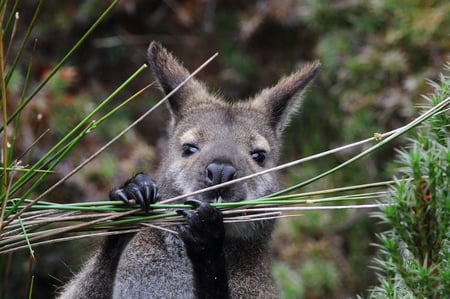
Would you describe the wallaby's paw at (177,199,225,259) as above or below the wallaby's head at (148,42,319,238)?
below

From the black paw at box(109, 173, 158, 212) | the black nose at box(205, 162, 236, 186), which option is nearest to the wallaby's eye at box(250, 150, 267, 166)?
the black nose at box(205, 162, 236, 186)

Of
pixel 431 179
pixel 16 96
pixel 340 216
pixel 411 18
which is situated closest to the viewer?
pixel 431 179

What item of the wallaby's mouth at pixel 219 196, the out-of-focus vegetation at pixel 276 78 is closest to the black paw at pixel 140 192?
the wallaby's mouth at pixel 219 196

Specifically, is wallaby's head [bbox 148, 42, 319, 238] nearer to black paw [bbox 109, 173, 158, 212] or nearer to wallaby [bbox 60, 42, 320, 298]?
wallaby [bbox 60, 42, 320, 298]

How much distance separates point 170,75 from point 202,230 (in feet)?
5.89

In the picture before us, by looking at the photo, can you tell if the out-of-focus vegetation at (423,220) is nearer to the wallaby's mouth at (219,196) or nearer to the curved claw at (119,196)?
the curved claw at (119,196)

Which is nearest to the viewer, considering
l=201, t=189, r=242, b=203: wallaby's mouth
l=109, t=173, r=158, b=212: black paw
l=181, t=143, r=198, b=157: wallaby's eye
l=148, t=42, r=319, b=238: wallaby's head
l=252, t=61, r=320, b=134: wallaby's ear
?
l=109, t=173, r=158, b=212: black paw

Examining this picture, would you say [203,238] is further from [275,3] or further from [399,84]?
[275,3]

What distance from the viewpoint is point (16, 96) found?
24.4 ft

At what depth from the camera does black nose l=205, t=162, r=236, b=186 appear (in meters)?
4.40

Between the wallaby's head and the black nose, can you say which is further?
the wallaby's head

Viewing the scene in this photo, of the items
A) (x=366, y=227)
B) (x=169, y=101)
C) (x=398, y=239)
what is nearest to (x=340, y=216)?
(x=366, y=227)

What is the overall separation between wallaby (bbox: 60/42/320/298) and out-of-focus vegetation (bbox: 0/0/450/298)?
147 cm

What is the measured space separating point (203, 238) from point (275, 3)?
5136 mm
